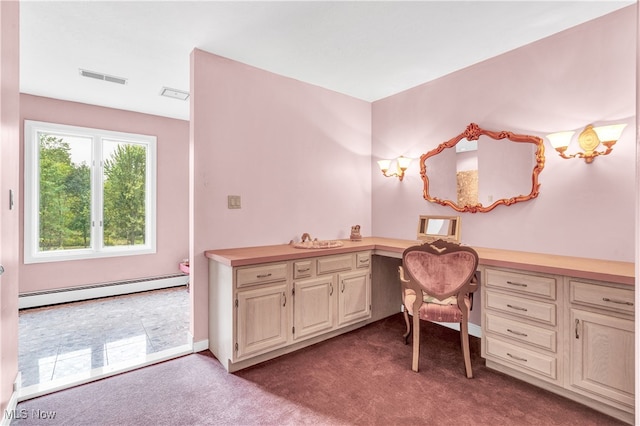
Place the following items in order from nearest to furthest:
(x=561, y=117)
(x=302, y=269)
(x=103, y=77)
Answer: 1. (x=561, y=117)
2. (x=302, y=269)
3. (x=103, y=77)

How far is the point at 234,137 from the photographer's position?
2861mm

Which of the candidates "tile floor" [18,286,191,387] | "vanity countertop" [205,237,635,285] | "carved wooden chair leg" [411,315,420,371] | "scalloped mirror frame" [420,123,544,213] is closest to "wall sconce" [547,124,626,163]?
"scalloped mirror frame" [420,123,544,213]

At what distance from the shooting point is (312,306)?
105 inches


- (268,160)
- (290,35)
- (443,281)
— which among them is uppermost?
(290,35)

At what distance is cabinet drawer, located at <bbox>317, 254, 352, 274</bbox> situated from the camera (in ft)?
8.93

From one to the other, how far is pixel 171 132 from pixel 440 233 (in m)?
4.14

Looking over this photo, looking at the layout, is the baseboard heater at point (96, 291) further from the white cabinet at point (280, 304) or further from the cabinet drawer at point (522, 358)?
the cabinet drawer at point (522, 358)

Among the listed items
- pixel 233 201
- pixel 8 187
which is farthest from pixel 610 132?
pixel 8 187

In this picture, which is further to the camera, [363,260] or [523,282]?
[363,260]

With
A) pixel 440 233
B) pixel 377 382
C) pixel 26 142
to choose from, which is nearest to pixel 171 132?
pixel 26 142

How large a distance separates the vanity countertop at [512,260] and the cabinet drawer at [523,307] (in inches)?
8.8

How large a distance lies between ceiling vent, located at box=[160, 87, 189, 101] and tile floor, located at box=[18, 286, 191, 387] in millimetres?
2614

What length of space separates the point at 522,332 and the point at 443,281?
24.2 inches

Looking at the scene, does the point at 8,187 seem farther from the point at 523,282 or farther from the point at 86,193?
the point at 523,282
